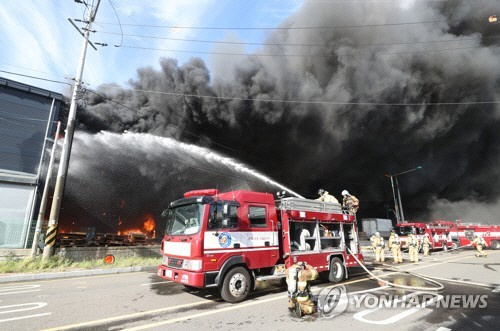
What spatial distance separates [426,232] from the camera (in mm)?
19766

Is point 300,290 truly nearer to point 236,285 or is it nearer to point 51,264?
point 236,285

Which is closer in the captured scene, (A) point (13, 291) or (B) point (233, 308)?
(B) point (233, 308)

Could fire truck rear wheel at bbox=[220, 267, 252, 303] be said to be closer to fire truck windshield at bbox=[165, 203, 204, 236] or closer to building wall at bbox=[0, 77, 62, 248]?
fire truck windshield at bbox=[165, 203, 204, 236]

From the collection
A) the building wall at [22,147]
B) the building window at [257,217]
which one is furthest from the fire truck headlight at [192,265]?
the building wall at [22,147]

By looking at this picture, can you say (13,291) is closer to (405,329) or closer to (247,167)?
(405,329)

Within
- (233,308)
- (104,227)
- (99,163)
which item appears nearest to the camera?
(233,308)

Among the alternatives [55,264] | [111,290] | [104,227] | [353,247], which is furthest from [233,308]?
[104,227]

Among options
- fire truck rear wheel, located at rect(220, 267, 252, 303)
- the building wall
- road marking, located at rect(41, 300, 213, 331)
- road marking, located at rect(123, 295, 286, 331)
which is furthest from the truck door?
the building wall

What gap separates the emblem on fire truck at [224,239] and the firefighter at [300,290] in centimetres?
169

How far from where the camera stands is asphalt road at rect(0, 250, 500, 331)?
452cm

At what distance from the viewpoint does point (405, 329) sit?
4.29m

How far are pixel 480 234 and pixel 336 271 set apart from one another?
23.0 m

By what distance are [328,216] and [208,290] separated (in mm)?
4275

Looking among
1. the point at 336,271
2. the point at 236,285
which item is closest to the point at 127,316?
the point at 236,285
